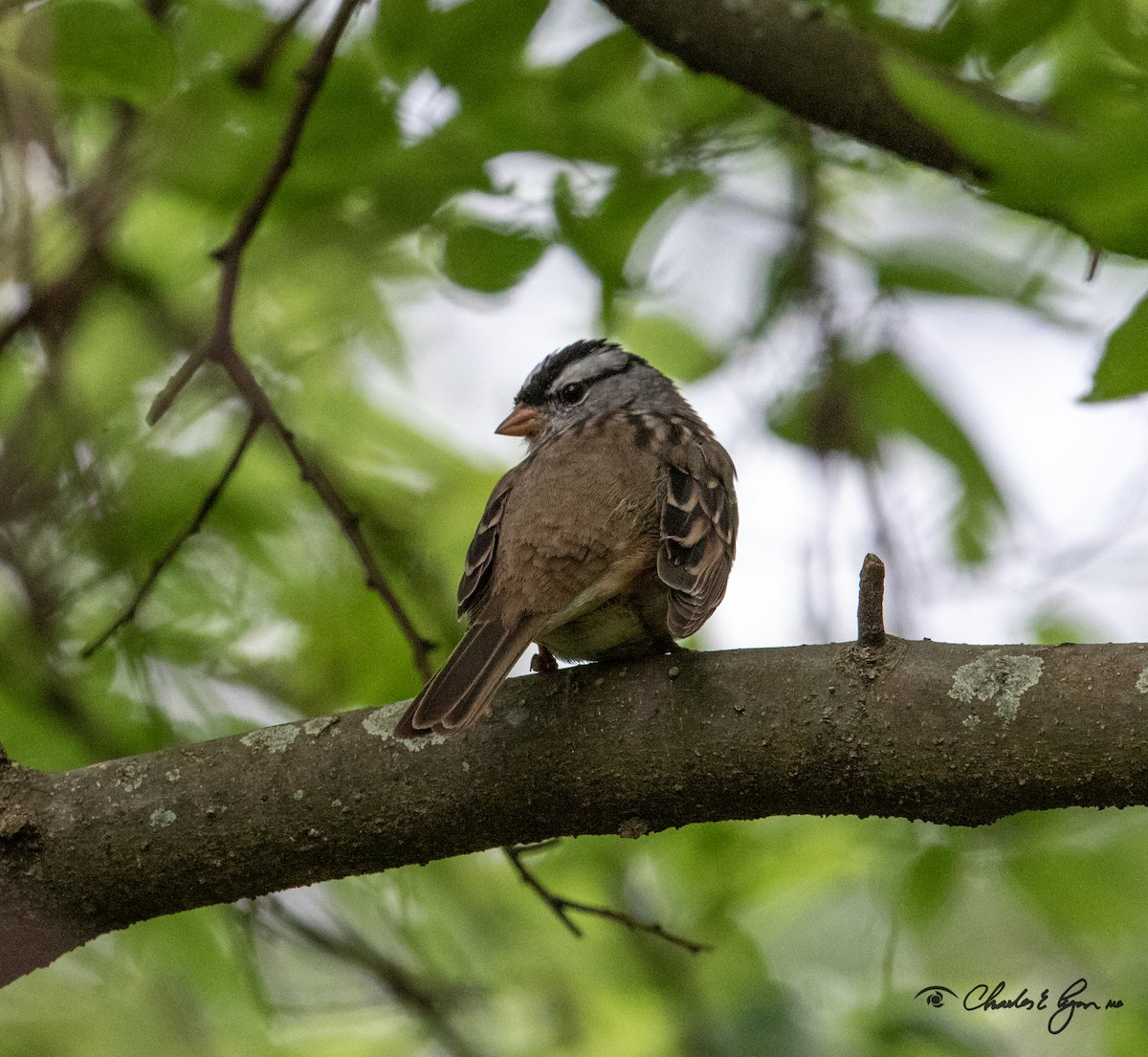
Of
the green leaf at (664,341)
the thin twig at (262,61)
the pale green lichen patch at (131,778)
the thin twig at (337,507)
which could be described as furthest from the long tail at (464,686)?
the green leaf at (664,341)

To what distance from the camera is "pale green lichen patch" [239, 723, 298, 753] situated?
282 cm

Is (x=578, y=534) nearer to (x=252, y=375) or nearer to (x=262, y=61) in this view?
(x=252, y=375)

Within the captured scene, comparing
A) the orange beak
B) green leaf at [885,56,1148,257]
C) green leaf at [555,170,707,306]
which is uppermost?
green leaf at [885,56,1148,257]

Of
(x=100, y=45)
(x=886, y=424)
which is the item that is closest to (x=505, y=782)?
(x=100, y=45)

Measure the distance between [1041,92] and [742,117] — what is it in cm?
88

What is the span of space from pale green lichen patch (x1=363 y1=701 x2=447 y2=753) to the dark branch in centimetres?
89

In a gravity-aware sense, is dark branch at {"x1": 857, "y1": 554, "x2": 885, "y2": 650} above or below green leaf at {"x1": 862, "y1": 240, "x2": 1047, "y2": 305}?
below

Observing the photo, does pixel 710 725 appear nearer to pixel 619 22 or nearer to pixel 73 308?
pixel 619 22

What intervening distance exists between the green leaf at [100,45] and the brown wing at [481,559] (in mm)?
1362

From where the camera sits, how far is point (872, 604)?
2562 millimetres

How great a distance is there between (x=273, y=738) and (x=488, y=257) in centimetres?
136

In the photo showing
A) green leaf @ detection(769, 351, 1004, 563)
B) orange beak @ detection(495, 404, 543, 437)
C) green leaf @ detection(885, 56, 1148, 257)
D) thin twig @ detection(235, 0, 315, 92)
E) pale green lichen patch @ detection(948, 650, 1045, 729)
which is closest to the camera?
green leaf @ detection(885, 56, 1148, 257)

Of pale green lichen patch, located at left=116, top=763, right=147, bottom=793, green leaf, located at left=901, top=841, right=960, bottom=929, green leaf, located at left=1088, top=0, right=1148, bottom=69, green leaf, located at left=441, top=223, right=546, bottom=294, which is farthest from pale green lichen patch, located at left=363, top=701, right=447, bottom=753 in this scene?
green leaf, located at left=1088, top=0, right=1148, bottom=69

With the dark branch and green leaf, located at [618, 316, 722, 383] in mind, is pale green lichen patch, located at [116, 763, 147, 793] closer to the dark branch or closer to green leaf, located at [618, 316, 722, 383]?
the dark branch
